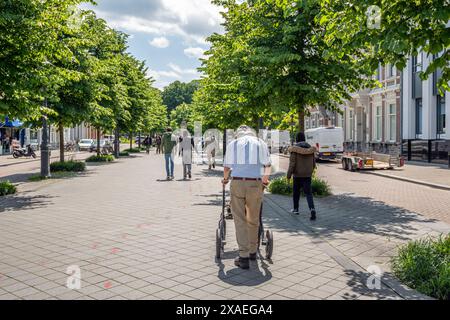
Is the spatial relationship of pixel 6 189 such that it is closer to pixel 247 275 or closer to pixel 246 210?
pixel 246 210

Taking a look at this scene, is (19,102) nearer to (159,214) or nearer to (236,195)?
(159,214)

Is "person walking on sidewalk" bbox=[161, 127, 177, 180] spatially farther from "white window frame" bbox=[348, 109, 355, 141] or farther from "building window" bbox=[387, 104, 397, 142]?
"white window frame" bbox=[348, 109, 355, 141]

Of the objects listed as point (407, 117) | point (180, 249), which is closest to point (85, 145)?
point (407, 117)

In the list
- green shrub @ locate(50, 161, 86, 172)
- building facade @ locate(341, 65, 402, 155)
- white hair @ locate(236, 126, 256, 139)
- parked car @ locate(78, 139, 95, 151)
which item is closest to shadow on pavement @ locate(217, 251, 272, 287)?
white hair @ locate(236, 126, 256, 139)

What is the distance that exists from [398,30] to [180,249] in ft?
13.4

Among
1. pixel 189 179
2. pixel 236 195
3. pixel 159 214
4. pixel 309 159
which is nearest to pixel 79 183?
pixel 189 179

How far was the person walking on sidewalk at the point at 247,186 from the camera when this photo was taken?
581cm

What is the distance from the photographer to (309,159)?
31.8 ft

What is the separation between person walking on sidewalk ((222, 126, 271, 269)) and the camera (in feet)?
19.1

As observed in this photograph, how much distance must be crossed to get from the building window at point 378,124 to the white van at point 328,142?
20.8ft

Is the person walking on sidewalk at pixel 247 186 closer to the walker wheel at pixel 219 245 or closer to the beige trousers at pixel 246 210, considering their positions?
the beige trousers at pixel 246 210

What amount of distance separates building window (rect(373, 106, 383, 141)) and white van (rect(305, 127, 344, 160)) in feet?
20.8

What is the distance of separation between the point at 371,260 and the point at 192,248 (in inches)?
98.6
